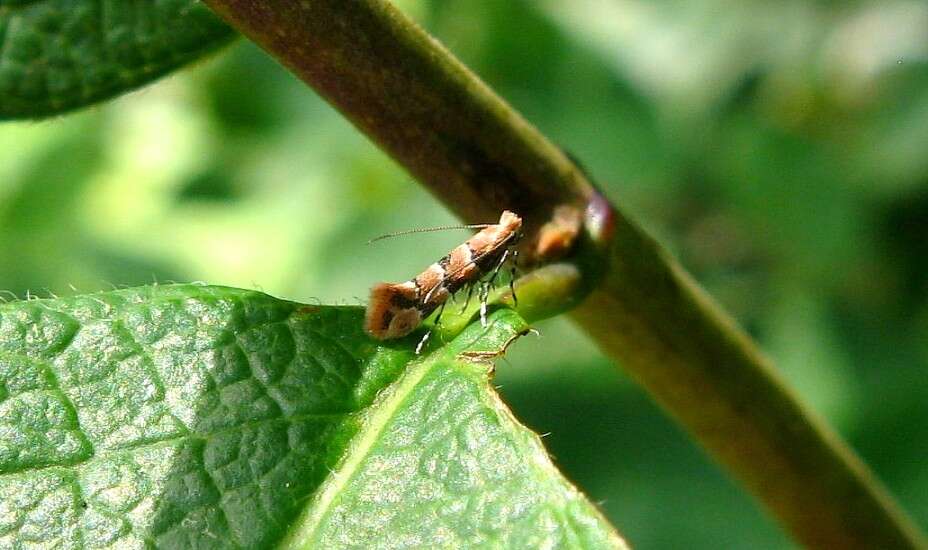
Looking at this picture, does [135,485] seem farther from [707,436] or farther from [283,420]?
[707,436]

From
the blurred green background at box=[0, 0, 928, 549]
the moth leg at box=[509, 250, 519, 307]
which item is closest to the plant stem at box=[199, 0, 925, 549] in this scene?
the moth leg at box=[509, 250, 519, 307]

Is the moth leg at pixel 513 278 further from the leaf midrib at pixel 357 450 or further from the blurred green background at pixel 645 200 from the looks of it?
the blurred green background at pixel 645 200

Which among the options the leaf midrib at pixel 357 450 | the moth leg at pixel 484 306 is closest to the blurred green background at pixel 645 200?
the moth leg at pixel 484 306

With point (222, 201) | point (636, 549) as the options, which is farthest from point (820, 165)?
point (222, 201)

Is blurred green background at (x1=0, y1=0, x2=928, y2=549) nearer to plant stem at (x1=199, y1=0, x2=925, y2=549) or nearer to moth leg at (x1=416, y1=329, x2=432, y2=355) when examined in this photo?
plant stem at (x1=199, y1=0, x2=925, y2=549)

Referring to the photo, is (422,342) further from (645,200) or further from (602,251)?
(645,200)

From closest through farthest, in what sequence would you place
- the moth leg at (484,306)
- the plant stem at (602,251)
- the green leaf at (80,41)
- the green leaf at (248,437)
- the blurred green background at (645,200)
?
the green leaf at (248,437)
the plant stem at (602,251)
the moth leg at (484,306)
the green leaf at (80,41)
the blurred green background at (645,200)
